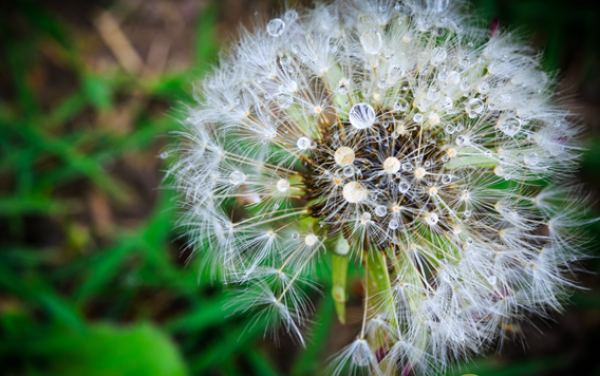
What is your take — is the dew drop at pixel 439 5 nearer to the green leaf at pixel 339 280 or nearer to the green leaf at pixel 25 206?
the green leaf at pixel 339 280

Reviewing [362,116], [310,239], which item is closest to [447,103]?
[362,116]

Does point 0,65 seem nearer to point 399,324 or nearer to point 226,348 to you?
point 226,348

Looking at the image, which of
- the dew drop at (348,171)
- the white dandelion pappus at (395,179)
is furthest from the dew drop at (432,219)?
the dew drop at (348,171)

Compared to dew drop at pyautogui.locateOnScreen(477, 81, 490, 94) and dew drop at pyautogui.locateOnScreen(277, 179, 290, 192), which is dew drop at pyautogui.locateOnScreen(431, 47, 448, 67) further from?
dew drop at pyautogui.locateOnScreen(277, 179, 290, 192)

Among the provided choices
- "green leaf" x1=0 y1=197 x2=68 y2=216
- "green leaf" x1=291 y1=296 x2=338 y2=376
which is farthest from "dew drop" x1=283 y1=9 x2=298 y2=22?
"green leaf" x1=0 y1=197 x2=68 y2=216

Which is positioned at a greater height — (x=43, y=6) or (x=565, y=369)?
(x=43, y=6)

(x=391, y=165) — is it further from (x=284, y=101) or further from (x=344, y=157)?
(x=284, y=101)

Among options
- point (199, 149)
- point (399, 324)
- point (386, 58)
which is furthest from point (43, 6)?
point (399, 324)
